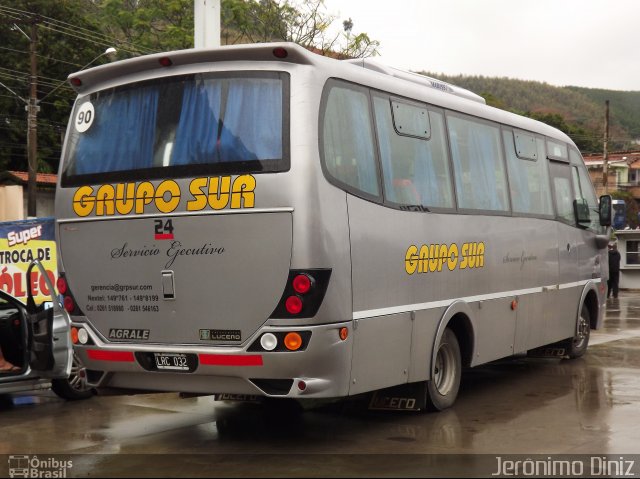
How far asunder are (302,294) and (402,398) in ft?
7.87

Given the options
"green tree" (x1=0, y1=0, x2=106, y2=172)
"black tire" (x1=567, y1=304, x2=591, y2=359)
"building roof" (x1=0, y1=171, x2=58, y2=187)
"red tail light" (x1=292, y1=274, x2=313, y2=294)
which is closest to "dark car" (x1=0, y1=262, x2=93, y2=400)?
"red tail light" (x1=292, y1=274, x2=313, y2=294)

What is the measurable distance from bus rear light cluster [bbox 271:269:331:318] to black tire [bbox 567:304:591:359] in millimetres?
7006

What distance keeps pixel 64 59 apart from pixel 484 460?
44.5 m

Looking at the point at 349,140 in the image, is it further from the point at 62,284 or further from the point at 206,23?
the point at 206,23

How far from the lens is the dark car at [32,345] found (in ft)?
32.0

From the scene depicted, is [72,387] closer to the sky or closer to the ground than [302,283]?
closer to the ground

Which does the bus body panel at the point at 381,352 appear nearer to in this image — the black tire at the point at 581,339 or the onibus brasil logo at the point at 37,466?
the onibus brasil logo at the point at 37,466

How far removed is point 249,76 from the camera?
7.52 m

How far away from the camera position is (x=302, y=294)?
23.4ft

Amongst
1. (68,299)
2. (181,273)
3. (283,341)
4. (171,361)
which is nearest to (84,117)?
(68,299)

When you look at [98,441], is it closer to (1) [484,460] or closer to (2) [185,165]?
(2) [185,165]

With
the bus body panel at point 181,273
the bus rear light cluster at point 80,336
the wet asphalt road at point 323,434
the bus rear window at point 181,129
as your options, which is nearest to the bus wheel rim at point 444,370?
the wet asphalt road at point 323,434

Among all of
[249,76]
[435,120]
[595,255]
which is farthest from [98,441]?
[595,255]

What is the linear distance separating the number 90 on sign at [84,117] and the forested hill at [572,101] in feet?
394
